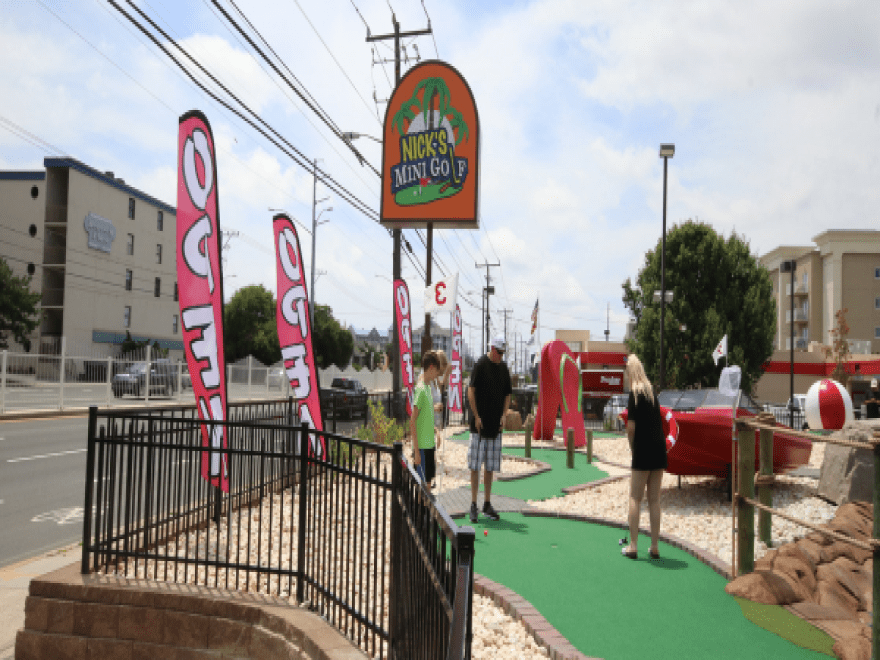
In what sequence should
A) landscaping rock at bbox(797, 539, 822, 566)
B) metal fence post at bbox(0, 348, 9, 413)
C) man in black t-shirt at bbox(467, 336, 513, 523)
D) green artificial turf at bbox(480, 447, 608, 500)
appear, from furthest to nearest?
metal fence post at bbox(0, 348, 9, 413) < green artificial turf at bbox(480, 447, 608, 500) < man in black t-shirt at bbox(467, 336, 513, 523) < landscaping rock at bbox(797, 539, 822, 566)

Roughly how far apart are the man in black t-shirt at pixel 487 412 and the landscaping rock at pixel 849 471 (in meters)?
3.92

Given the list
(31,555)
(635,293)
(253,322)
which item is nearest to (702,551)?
(31,555)

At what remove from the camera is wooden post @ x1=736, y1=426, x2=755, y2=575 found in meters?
5.33

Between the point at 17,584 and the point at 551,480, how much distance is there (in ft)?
26.9

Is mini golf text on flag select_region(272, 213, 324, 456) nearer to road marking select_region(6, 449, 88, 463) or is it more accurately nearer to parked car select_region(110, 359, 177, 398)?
road marking select_region(6, 449, 88, 463)

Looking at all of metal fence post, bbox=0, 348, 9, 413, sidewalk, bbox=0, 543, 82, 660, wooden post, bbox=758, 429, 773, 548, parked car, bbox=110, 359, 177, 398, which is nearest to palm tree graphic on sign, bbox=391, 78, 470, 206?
wooden post, bbox=758, 429, 773, 548

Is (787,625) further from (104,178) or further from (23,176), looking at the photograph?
(23,176)

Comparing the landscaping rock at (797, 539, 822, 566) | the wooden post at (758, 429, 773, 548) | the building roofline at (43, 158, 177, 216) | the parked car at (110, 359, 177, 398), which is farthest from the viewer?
the building roofline at (43, 158, 177, 216)

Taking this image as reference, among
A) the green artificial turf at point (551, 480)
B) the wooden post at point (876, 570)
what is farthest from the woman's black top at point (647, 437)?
the green artificial turf at point (551, 480)

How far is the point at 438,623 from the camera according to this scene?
2270 millimetres

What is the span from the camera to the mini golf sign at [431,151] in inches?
657

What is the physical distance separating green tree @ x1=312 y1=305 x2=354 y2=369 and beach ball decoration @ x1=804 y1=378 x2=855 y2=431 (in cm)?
6522

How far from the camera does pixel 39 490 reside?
9414mm

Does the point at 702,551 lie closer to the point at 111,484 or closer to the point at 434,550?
the point at 434,550
